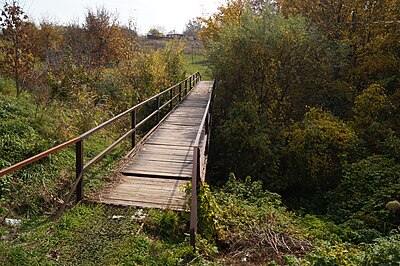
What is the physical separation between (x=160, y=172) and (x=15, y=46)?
7.57 meters

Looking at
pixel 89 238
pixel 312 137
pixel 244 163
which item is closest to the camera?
pixel 89 238

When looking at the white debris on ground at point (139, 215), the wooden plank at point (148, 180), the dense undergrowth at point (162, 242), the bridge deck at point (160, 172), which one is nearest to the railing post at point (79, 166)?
the dense undergrowth at point (162, 242)

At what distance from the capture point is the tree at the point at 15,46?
10.7m

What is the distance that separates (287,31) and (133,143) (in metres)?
9.25

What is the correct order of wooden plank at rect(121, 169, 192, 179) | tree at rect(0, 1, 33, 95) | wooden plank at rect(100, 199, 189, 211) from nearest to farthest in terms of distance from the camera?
wooden plank at rect(100, 199, 189, 211), wooden plank at rect(121, 169, 192, 179), tree at rect(0, 1, 33, 95)

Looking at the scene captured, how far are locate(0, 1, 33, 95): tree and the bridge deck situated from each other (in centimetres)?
479

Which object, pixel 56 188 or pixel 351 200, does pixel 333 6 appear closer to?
pixel 351 200

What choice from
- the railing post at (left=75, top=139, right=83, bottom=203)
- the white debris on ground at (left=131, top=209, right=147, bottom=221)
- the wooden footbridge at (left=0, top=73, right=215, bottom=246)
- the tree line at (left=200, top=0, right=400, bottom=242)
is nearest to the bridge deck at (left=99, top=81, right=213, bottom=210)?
the wooden footbridge at (left=0, top=73, right=215, bottom=246)

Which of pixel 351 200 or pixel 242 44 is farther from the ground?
pixel 242 44

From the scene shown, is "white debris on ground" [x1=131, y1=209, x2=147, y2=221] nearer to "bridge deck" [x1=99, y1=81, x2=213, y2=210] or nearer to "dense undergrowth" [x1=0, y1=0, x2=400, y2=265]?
"dense undergrowth" [x1=0, y1=0, x2=400, y2=265]

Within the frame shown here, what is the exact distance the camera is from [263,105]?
48.2 feet

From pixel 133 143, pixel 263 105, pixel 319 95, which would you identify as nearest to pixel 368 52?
pixel 319 95

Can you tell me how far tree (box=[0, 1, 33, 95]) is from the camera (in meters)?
10.7

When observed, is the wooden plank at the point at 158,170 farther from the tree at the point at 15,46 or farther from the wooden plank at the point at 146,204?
the tree at the point at 15,46
